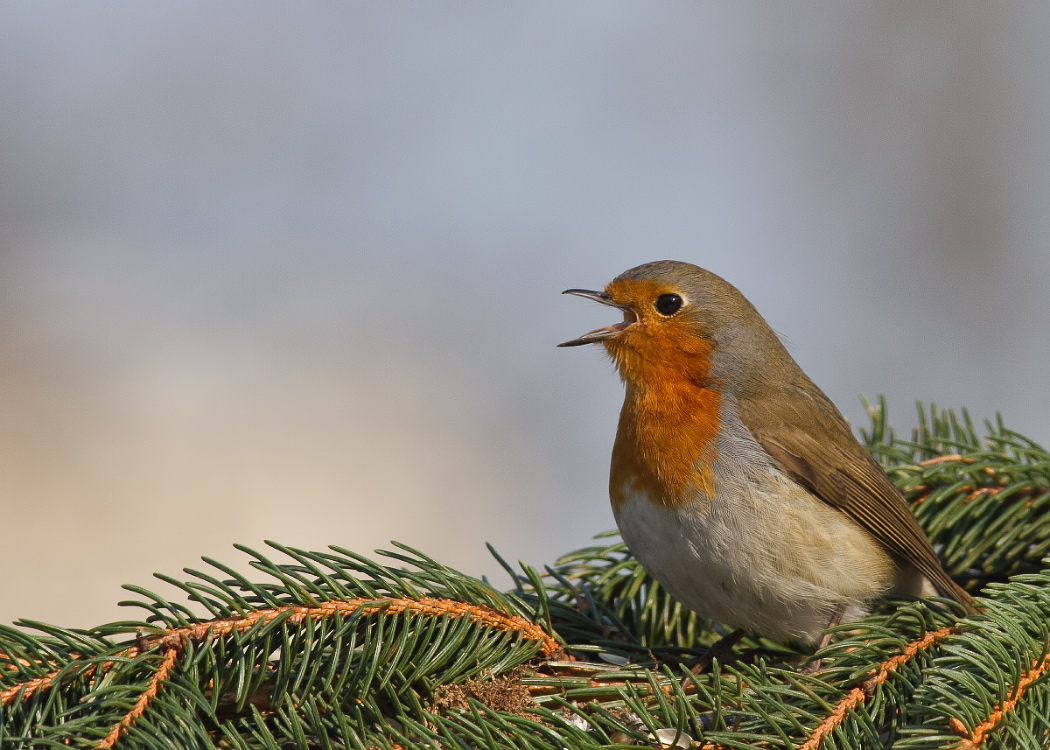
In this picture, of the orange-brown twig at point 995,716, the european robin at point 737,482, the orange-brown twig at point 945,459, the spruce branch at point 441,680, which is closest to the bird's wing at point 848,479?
the european robin at point 737,482

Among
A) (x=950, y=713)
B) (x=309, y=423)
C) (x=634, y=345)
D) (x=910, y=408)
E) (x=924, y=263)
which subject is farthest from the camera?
(x=924, y=263)

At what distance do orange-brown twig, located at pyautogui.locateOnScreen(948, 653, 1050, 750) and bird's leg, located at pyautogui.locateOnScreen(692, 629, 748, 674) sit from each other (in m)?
0.84

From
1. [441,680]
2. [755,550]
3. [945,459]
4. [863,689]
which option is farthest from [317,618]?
[945,459]

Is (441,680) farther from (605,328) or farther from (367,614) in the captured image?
(605,328)

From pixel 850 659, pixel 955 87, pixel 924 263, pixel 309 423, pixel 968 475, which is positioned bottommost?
pixel 850 659

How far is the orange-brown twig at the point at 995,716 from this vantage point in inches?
68.9

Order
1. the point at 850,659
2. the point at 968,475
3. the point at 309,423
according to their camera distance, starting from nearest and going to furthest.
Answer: the point at 850,659
the point at 968,475
the point at 309,423

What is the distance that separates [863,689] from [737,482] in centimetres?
85

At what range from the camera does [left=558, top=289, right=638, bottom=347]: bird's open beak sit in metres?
3.33

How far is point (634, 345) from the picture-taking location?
3.32 m

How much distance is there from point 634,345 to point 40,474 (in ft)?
14.5

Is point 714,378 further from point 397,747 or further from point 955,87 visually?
point 955,87

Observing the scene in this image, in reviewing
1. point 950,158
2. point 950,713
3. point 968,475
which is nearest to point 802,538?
point 968,475

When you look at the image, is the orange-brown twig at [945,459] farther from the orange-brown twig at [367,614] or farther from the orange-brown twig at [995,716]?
the orange-brown twig at [367,614]
